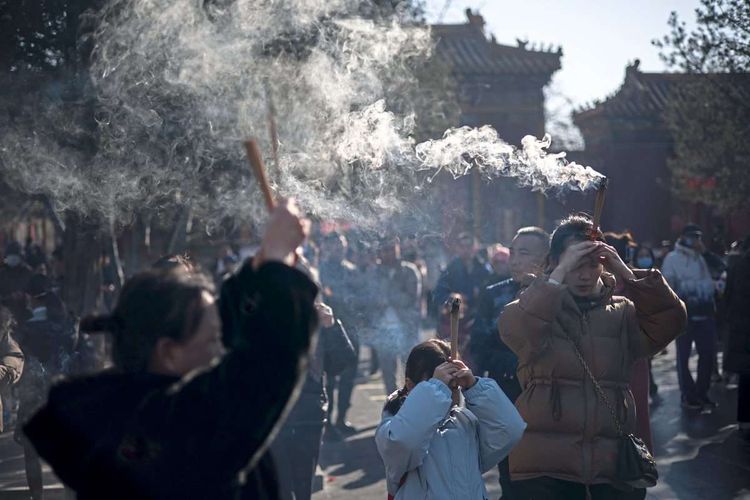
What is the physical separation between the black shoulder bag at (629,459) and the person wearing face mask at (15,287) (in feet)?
20.5

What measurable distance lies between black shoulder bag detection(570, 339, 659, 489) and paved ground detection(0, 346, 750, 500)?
3.23 metres

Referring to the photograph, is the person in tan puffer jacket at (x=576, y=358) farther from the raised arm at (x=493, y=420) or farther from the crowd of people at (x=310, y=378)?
the raised arm at (x=493, y=420)

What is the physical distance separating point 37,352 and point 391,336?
4.65m

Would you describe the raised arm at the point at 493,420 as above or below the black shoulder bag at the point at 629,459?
above

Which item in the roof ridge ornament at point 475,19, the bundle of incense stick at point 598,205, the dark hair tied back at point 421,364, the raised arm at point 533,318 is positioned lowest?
the dark hair tied back at point 421,364

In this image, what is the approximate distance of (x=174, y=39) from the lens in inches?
283

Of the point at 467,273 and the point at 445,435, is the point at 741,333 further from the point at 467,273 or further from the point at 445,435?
the point at 445,435

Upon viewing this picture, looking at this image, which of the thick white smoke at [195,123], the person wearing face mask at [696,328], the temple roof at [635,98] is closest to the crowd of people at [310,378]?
the person wearing face mask at [696,328]

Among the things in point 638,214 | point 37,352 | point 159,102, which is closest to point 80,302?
point 37,352

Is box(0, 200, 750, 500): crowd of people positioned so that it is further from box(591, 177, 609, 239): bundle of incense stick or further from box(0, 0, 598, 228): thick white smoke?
box(0, 0, 598, 228): thick white smoke

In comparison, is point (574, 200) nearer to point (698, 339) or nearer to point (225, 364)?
point (698, 339)

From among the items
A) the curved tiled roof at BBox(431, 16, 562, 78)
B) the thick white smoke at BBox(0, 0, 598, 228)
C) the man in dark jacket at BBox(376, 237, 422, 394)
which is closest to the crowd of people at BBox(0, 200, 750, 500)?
the thick white smoke at BBox(0, 0, 598, 228)

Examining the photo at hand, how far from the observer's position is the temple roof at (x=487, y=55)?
25.8 metres

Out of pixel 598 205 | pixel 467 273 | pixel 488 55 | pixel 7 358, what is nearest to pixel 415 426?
pixel 598 205
